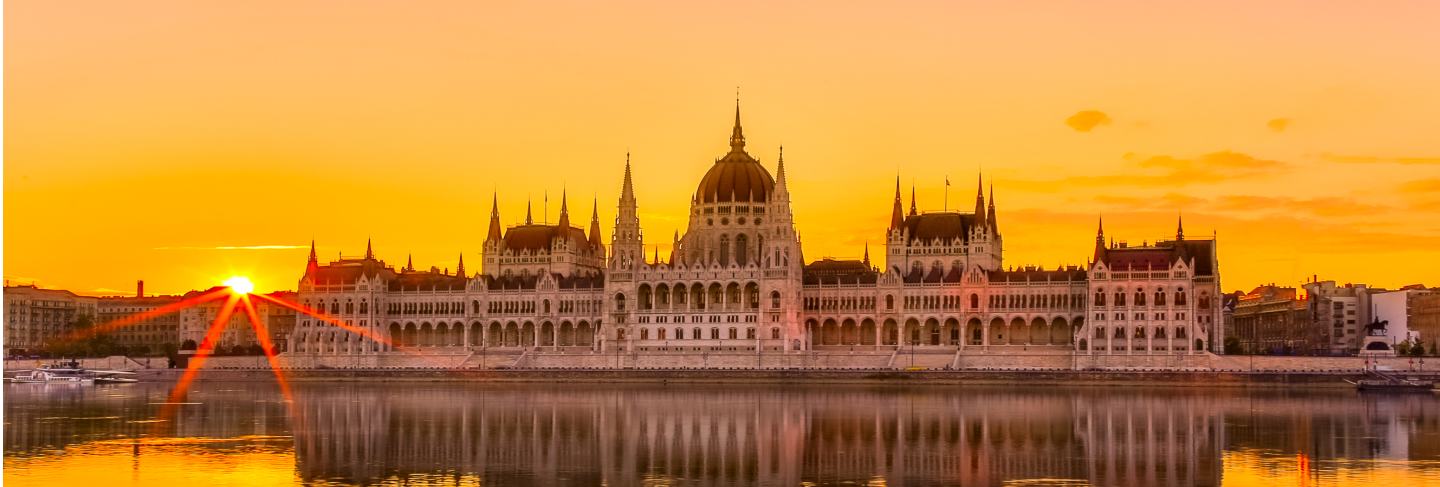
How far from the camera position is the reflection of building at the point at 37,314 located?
176 meters

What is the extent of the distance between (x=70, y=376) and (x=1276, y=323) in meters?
107

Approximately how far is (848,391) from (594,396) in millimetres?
16018

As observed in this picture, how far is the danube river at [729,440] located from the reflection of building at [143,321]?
98.7m

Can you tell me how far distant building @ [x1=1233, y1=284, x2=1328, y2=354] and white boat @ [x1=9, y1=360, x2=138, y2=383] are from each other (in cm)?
8777

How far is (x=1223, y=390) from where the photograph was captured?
319ft

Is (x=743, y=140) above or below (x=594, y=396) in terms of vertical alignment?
above

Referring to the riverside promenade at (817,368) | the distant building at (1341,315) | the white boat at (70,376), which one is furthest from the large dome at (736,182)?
the distant building at (1341,315)

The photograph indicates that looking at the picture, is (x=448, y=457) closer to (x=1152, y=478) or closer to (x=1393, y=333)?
(x=1152, y=478)

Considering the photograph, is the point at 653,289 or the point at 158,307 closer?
the point at 653,289

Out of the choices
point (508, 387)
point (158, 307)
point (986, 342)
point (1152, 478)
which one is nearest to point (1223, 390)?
point (986, 342)

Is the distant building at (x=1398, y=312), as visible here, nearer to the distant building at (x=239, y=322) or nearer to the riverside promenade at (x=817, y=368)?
the riverside promenade at (x=817, y=368)

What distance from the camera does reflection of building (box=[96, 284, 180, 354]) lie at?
184 metres

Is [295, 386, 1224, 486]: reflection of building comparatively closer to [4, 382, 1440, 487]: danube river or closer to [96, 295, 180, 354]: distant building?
[4, 382, 1440, 487]: danube river

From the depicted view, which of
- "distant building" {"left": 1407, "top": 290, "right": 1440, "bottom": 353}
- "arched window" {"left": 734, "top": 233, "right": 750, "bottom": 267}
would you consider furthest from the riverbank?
"distant building" {"left": 1407, "top": 290, "right": 1440, "bottom": 353}
